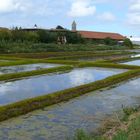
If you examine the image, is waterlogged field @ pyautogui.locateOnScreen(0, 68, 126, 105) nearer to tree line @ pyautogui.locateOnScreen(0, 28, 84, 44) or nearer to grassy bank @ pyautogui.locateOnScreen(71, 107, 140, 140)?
grassy bank @ pyautogui.locateOnScreen(71, 107, 140, 140)

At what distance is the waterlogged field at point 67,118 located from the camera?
5.63 m

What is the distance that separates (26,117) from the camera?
675 centimetres

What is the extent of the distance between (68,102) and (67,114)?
4.54 feet

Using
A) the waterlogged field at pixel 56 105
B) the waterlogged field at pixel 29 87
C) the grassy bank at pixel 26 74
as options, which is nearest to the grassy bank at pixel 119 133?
the waterlogged field at pixel 56 105

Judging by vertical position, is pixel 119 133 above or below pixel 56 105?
above

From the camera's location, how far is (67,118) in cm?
675

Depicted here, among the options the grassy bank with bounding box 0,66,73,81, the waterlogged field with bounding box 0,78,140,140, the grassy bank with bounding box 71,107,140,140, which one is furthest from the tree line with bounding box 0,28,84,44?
the grassy bank with bounding box 71,107,140,140

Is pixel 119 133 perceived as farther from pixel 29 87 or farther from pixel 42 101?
pixel 29 87

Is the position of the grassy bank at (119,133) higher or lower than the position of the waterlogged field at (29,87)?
higher

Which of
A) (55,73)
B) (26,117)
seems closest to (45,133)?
(26,117)

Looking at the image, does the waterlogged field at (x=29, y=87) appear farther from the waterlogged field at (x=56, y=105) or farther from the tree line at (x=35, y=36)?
the tree line at (x=35, y=36)

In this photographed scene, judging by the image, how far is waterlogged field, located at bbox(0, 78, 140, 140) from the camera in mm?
5633

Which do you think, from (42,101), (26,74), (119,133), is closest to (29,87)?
(42,101)

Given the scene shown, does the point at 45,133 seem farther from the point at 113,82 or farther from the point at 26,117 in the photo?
the point at 113,82
